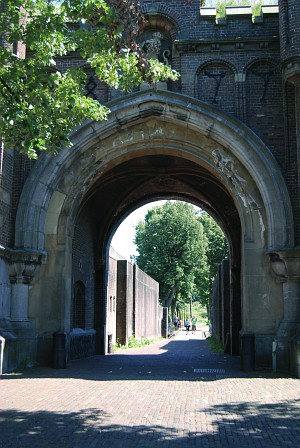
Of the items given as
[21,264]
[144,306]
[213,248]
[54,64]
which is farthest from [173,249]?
[54,64]

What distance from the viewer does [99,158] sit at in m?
14.1

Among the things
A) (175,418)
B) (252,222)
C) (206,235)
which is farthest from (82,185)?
(206,235)

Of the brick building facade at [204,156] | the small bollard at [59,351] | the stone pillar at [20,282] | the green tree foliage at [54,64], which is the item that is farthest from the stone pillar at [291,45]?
the stone pillar at [20,282]

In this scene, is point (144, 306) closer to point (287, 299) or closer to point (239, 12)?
point (287, 299)

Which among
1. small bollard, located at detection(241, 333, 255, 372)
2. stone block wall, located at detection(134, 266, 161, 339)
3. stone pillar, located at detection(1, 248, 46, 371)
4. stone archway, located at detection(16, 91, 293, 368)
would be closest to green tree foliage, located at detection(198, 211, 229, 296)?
stone block wall, located at detection(134, 266, 161, 339)

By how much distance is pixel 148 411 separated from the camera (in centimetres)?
734

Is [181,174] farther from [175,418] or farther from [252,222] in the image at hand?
[175,418]

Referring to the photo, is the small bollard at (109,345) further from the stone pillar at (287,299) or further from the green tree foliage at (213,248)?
the green tree foliage at (213,248)

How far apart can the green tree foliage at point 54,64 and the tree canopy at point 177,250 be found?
4105 centimetres

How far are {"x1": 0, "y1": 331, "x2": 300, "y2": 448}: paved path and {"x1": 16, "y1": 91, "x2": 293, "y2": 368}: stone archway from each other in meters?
2.03

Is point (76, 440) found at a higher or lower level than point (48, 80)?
lower

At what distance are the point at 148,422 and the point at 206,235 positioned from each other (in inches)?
1825

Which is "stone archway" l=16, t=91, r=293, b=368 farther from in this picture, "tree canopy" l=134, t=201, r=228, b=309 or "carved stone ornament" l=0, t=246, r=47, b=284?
"tree canopy" l=134, t=201, r=228, b=309

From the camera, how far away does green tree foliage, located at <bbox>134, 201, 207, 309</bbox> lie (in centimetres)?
4944
